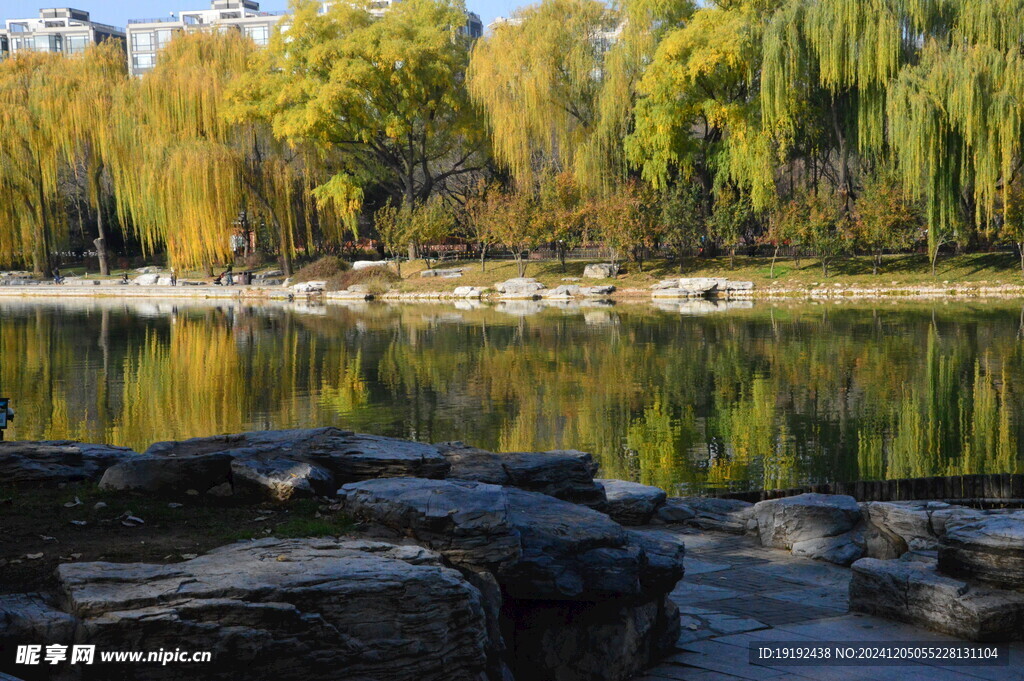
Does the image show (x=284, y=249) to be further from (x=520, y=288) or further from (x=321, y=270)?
(x=520, y=288)

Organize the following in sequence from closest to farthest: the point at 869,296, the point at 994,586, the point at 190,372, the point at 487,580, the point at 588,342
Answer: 1. the point at 487,580
2. the point at 994,586
3. the point at 190,372
4. the point at 588,342
5. the point at 869,296

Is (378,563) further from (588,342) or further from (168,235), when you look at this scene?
(168,235)

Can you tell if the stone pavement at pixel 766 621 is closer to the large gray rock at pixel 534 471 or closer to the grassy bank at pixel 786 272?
the large gray rock at pixel 534 471

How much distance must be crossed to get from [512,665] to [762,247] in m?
41.0

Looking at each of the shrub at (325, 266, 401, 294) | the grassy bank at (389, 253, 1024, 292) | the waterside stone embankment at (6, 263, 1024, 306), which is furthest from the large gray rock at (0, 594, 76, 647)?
the shrub at (325, 266, 401, 294)

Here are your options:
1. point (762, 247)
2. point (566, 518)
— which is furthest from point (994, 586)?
point (762, 247)

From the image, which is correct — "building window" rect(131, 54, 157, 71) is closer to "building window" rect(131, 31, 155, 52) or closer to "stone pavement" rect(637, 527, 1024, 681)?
"building window" rect(131, 31, 155, 52)

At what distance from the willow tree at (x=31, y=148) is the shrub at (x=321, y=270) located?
1110cm

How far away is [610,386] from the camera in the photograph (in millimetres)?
18281

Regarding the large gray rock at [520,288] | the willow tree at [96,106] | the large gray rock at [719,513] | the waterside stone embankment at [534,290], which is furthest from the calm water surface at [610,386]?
the willow tree at [96,106]

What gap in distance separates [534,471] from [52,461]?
3373 millimetres

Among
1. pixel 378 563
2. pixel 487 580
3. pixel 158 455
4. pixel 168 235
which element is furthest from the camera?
pixel 168 235

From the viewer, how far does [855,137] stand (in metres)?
37.0

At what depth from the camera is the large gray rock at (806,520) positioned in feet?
26.7
